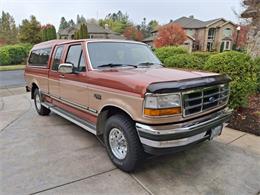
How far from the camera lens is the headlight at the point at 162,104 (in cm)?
262

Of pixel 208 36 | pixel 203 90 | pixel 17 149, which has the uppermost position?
pixel 208 36

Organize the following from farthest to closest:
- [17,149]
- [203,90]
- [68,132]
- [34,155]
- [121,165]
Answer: [68,132]
[17,149]
[34,155]
[121,165]
[203,90]

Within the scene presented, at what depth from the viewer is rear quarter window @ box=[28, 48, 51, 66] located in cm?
541

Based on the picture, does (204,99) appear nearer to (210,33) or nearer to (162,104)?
(162,104)

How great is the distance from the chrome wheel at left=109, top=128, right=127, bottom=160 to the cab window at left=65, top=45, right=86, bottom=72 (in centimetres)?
128

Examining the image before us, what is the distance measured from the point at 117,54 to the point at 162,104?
5.96 feet

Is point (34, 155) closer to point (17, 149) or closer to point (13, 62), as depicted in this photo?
point (17, 149)

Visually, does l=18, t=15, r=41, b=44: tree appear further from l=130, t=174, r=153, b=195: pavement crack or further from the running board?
l=130, t=174, r=153, b=195: pavement crack

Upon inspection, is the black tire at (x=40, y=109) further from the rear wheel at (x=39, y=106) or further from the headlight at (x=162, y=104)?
the headlight at (x=162, y=104)

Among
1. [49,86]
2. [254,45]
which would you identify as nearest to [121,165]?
[49,86]

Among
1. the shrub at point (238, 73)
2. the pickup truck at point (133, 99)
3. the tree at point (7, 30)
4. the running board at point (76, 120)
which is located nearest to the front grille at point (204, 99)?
the pickup truck at point (133, 99)

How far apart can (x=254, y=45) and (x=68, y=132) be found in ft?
25.9

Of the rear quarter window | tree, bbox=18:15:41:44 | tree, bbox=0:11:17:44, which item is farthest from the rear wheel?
tree, bbox=0:11:17:44

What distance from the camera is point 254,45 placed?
339 inches
